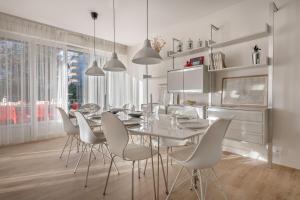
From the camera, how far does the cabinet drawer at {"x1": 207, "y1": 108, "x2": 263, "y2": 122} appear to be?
2470 millimetres

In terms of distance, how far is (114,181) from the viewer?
2.14m

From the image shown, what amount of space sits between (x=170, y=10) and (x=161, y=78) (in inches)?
64.5

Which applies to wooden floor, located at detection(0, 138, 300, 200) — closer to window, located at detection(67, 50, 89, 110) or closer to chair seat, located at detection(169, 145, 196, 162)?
chair seat, located at detection(169, 145, 196, 162)

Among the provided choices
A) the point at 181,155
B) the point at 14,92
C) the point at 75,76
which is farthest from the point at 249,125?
the point at 14,92

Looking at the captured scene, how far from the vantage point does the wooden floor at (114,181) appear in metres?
1.82

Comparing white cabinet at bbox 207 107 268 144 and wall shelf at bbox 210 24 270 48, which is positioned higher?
wall shelf at bbox 210 24 270 48

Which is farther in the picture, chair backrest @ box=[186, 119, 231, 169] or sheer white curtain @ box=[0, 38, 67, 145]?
sheer white curtain @ box=[0, 38, 67, 145]

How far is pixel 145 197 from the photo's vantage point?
1775 mm

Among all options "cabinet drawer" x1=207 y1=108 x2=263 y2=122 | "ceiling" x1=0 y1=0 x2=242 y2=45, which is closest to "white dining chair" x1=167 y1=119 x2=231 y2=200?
"cabinet drawer" x1=207 y1=108 x2=263 y2=122

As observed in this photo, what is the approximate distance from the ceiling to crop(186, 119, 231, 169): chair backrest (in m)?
2.52

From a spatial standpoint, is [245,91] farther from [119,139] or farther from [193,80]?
[119,139]

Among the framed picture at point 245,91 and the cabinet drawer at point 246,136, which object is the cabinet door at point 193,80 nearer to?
the framed picture at point 245,91

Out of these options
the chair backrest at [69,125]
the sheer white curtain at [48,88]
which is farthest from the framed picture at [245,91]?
the sheer white curtain at [48,88]

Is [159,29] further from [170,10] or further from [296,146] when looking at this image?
[296,146]
